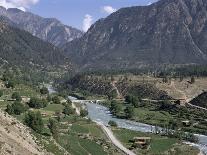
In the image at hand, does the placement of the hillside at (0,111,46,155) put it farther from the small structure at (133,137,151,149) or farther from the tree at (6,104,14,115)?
Result: the tree at (6,104,14,115)

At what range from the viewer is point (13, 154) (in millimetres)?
74188

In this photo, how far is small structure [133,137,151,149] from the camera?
452ft

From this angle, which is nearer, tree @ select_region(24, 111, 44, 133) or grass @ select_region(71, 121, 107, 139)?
tree @ select_region(24, 111, 44, 133)

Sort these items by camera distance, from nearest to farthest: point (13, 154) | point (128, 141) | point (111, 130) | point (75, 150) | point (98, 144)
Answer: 1. point (13, 154)
2. point (75, 150)
3. point (98, 144)
4. point (128, 141)
5. point (111, 130)

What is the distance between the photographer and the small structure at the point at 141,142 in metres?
138

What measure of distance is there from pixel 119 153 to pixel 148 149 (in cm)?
1345

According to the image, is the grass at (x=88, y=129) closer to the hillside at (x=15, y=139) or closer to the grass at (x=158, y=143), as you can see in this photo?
the grass at (x=158, y=143)

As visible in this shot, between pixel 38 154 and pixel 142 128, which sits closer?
pixel 38 154

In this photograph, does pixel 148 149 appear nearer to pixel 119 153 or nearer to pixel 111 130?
pixel 119 153

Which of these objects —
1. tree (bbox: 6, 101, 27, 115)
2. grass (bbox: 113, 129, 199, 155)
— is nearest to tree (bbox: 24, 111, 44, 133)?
grass (bbox: 113, 129, 199, 155)

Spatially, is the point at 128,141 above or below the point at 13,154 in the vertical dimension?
below

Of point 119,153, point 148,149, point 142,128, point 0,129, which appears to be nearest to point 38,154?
point 0,129

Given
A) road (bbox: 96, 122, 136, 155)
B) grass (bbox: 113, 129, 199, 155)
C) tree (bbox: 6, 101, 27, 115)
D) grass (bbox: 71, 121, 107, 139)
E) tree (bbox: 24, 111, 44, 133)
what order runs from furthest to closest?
1. tree (bbox: 6, 101, 27, 115)
2. grass (bbox: 71, 121, 107, 139)
3. grass (bbox: 113, 129, 199, 155)
4. road (bbox: 96, 122, 136, 155)
5. tree (bbox: 24, 111, 44, 133)

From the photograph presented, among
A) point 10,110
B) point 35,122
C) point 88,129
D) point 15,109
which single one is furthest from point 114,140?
point 10,110
